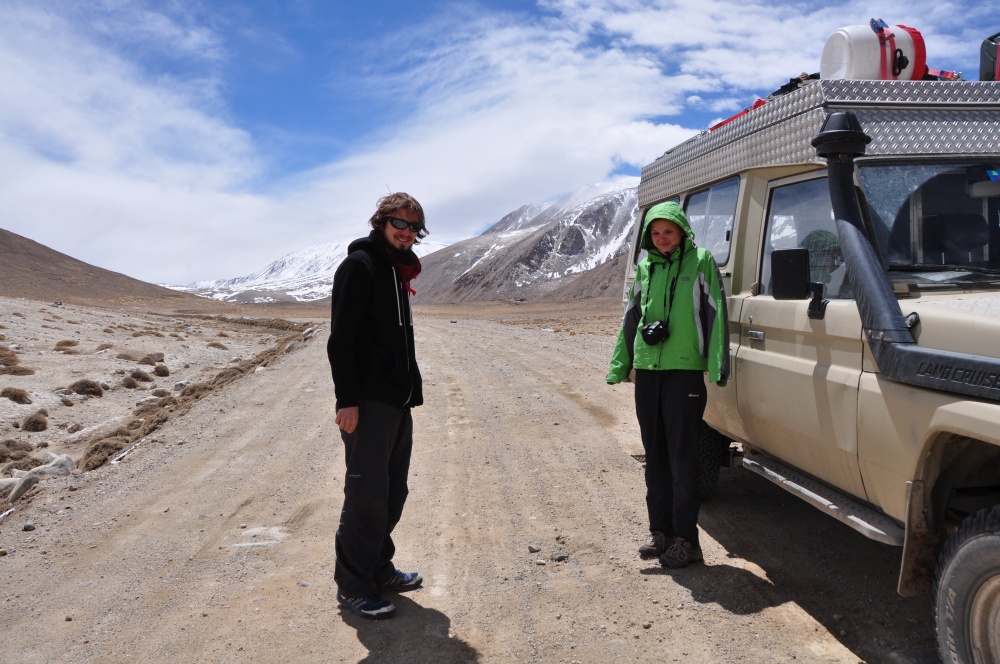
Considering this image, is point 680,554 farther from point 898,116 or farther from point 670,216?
point 898,116

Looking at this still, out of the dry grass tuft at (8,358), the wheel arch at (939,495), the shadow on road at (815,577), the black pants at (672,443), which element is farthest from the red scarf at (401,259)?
the dry grass tuft at (8,358)

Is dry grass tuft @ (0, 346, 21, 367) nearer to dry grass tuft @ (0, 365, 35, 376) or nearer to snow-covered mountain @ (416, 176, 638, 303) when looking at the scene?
dry grass tuft @ (0, 365, 35, 376)

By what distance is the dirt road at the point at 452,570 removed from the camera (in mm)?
3896

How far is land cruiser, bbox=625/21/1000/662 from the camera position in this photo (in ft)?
9.78

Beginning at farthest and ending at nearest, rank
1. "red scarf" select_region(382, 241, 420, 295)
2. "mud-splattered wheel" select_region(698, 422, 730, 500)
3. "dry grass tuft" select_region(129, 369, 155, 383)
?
"dry grass tuft" select_region(129, 369, 155, 383)
"mud-splattered wheel" select_region(698, 422, 730, 500)
"red scarf" select_region(382, 241, 420, 295)

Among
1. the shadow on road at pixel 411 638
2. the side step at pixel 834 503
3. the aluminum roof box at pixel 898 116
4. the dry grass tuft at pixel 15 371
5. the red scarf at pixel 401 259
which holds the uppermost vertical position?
the aluminum roof box at pixel 898 116

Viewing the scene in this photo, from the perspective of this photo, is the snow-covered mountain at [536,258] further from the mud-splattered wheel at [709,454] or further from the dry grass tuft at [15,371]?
the mud-splattered wheel at [709,454]

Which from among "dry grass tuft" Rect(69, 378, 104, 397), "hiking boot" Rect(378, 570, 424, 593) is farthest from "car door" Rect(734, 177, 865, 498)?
"dry grass tuft" Rect(69, 378, 104, 397)

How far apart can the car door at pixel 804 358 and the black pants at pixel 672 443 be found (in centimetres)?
38

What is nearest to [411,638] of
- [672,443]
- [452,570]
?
[452,570]

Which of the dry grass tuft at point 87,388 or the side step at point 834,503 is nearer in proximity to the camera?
the side step at point 834,503

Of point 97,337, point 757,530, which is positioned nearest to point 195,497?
point 757,530

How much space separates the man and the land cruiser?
194 centimetres

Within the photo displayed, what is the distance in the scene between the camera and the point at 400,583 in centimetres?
458
